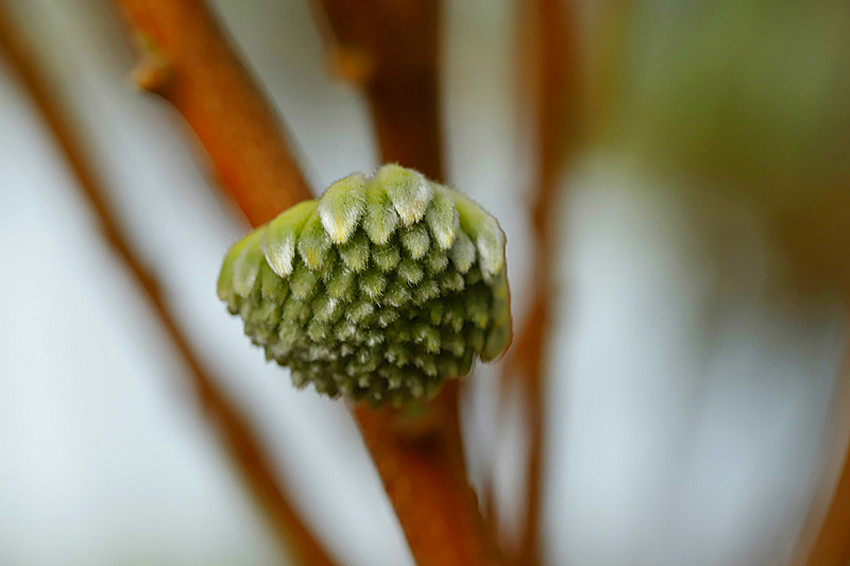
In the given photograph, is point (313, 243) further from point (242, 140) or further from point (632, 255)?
point (632, 255)

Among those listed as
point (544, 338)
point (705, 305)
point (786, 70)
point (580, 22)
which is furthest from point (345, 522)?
point (786, 70)

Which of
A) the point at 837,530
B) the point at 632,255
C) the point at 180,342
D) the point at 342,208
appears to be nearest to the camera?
the point at 342,208

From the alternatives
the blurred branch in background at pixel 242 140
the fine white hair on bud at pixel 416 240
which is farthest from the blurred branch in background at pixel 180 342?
the fine white hair on bud at pixel 416 240

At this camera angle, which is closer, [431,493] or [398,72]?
[431,493]

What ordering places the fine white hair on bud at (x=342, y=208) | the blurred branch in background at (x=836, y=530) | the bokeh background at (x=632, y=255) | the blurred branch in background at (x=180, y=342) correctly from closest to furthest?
the fine white hair on bud at (x=342, y=208) < the blurred branch in background at (x=836, y=530) < the blurred branch in background at (x=180, y=342) < the bokeh background at (x=632, y=255)

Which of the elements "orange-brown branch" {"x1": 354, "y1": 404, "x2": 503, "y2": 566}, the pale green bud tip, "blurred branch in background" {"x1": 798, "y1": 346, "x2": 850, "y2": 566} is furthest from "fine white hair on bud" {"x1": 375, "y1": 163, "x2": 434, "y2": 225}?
"blurred branch in background" {"x1": 798, "y1": 346, "x2": 850, "y2": 566}

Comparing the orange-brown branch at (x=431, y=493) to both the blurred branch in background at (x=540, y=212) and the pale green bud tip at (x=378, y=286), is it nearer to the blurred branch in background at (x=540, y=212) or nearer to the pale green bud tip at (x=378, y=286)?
the pale green bud tip at (x=378, y=286)

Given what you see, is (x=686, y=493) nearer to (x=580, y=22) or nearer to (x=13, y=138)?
(x=580, y=22)

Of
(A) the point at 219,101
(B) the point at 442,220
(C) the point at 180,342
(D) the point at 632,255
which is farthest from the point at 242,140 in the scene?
(D) the point at 632,255
